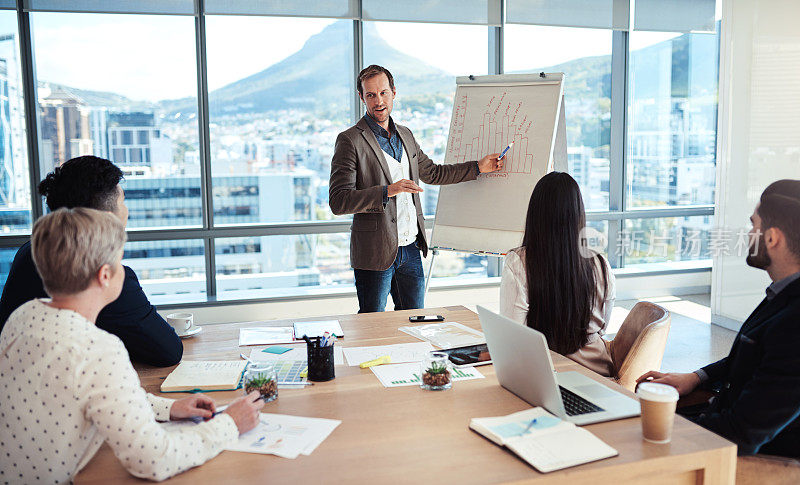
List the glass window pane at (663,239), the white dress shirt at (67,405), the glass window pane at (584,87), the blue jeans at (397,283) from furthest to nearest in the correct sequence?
the glass window pane at (663,239), the glass window pane at (584,87), the blue jeans at (397,283), the white dress shirt at (67,405)

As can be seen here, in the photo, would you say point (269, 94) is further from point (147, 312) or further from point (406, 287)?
point (147, 312)

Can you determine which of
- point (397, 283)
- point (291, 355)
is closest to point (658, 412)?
point (291, 355)

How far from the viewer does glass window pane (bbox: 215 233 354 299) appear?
5355 mm

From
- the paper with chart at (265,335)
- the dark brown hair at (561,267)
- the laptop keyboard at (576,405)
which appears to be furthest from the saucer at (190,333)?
the laptop keyboard at (576,405)

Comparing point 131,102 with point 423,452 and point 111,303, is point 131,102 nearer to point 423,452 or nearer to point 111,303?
point 111,303

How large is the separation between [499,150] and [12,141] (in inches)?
141

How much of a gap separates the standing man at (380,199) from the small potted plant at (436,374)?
60.2 inches

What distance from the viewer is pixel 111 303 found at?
193cm

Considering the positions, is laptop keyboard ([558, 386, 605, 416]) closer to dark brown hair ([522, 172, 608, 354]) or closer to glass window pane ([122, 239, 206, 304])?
dark brown hair ([522, 172, 608, 354])

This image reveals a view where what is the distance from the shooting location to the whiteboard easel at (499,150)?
3.70 meters

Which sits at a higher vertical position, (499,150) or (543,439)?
(499,150)

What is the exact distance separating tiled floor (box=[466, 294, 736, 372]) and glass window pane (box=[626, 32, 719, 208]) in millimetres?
967

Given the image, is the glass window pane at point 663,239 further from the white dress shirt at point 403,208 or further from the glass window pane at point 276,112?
the white dress shirt at point 403,208

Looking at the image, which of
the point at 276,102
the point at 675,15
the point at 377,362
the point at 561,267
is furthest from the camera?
the point at 675,15
